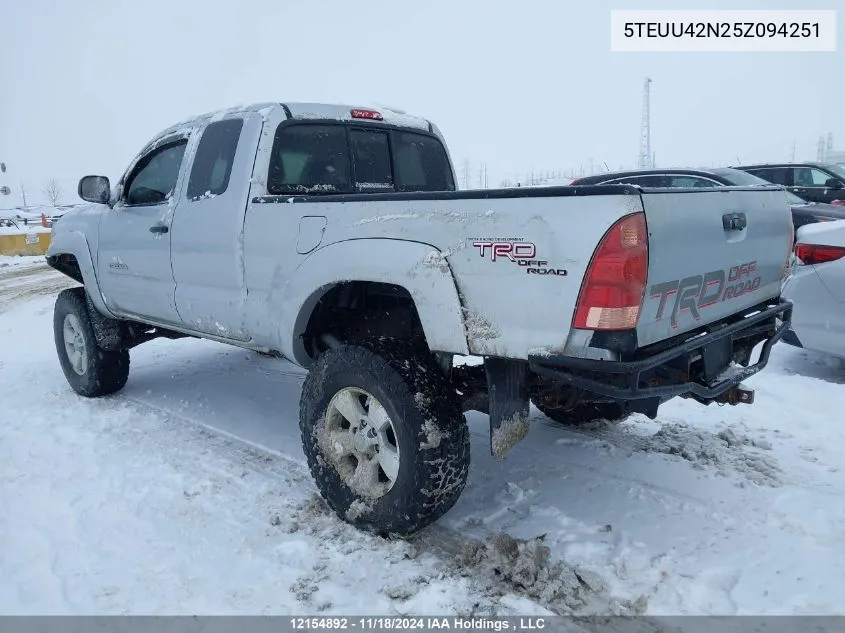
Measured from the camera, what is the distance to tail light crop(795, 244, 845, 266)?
4609 millimetres

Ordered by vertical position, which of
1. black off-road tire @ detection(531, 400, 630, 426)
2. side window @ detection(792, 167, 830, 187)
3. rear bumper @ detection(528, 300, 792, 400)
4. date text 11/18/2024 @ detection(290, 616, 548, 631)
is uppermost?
side window @ detection(792, 167, 830, 187)

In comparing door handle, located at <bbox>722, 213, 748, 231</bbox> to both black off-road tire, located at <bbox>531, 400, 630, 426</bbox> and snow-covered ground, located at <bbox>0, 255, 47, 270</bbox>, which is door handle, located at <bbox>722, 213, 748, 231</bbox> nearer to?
black off-road tire, located at <bbox>531, 400, 630, 426</bbox>

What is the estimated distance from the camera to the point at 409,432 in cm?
262

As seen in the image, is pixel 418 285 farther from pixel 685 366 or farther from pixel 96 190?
pixel 96 190

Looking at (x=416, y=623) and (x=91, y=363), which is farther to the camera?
(x=91, y=363)

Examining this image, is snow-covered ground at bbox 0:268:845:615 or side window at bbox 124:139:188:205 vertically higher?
side window at bbox 124:139:188:205

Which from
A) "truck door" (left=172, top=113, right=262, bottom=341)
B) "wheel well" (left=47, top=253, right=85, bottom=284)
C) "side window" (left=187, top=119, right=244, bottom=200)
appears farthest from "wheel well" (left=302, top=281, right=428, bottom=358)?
"wheel well" (left=47, top=253, right=85, bottom=284)

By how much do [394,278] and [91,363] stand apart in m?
3.46

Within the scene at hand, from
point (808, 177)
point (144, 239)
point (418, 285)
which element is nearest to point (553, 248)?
point (418, 285)

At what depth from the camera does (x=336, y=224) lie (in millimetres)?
2918

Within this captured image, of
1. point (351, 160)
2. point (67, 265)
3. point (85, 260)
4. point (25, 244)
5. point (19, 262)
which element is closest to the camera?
point (351, 160)

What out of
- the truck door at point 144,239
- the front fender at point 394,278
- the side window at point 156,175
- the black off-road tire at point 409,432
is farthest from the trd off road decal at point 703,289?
the side window at point 156,175

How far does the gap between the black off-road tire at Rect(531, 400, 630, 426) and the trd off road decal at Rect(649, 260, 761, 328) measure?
Answer: 1.00m

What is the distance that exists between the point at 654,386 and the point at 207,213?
103 inches
